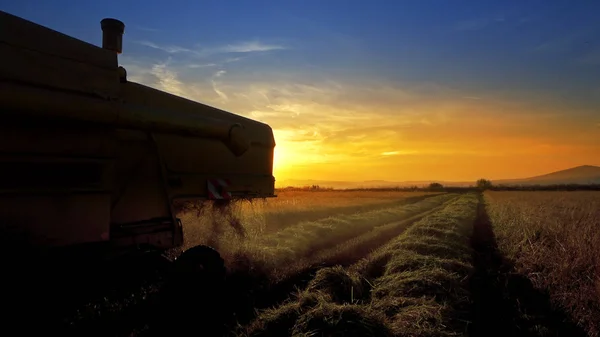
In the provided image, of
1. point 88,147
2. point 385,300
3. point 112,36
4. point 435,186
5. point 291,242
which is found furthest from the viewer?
point 435,186

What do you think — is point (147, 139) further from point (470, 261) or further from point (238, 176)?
point (470, 261)

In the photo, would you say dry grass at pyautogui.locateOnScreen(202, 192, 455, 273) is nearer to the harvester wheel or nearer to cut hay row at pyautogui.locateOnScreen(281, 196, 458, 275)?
cut hay row at pyautogui.locateOnScreen(281, 196, 458, 275)

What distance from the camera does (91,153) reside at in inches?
163

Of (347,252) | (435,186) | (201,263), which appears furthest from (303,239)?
(435,186)

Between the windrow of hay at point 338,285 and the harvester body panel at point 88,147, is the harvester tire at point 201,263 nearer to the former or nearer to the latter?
the harvester body panel at point 88,147

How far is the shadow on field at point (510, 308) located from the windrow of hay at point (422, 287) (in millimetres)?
223

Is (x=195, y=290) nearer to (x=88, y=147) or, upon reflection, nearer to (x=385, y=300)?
(x=88, y=147)

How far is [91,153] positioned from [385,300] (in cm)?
403

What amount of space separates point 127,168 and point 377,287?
4048 millimetres

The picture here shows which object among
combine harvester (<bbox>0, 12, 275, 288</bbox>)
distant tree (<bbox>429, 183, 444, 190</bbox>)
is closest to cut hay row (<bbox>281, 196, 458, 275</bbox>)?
combine harvester (<bbox>0, 12, 275, 288</bbox>)

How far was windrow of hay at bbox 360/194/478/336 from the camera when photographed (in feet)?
14.7

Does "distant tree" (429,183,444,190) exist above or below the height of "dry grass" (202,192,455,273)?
above

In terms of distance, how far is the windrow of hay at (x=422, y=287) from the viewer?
4.48 metres

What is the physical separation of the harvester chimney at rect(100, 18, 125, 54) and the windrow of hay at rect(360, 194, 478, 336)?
4.71m
